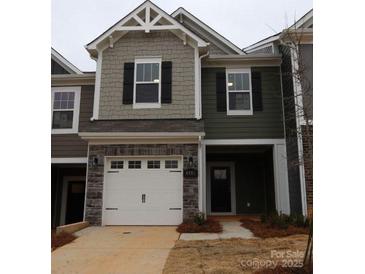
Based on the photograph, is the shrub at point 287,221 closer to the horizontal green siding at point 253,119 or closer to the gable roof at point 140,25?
the horizontal green siding at point 253,119

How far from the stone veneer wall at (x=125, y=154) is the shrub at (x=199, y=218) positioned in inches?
6.6

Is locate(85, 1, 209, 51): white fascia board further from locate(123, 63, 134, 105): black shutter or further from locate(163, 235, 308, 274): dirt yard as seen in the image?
locate(163, 235, 308, 274): dirt yard

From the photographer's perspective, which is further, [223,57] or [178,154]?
[223,57]

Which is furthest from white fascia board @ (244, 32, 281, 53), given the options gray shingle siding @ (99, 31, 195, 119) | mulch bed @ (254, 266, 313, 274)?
mulch bed @ (254, 266, 313, 274)

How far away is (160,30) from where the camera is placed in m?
10.9

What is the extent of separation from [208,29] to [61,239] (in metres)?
9.64

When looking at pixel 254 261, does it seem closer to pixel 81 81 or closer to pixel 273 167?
pixel 273 167

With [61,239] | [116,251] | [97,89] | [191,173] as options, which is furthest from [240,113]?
[61,239]

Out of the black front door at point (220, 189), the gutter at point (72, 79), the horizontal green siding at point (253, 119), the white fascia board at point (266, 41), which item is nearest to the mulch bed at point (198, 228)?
the horizontal green siding at point (253, 119)

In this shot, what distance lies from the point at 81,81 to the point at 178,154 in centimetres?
476

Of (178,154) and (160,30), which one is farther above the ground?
(160,30)

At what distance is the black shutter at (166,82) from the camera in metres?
10.5
